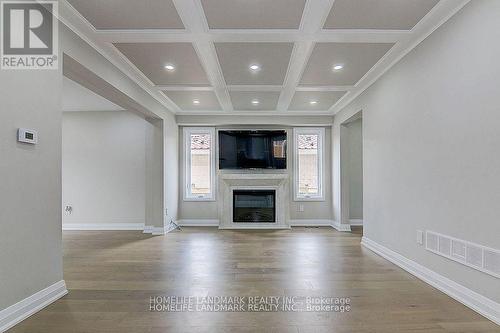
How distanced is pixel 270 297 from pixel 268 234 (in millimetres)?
3096

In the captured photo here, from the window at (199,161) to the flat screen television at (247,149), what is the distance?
12.6 inches

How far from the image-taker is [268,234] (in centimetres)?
566

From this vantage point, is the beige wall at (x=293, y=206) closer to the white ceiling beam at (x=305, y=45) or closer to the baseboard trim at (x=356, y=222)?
the baseboard trim at (x=356, y=222)

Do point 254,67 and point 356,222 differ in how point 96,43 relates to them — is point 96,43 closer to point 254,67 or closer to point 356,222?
point 254,67

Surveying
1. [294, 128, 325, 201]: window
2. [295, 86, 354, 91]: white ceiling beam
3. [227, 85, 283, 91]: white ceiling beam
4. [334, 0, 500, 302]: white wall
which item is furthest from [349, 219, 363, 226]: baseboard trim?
[227, 85, 283, 91]: white ceiling beam

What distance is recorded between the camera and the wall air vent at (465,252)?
2.17m

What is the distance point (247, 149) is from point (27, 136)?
4719 millimetres

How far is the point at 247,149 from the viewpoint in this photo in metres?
6.66

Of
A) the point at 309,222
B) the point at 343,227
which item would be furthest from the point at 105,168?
the point at 343,227

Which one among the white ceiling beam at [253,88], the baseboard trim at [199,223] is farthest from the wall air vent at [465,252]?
the baseboard trim at [199,223]

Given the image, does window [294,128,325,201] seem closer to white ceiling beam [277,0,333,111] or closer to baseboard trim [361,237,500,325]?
white ceiling beam [277,0,333,111]

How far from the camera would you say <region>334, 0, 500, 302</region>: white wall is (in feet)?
7.27

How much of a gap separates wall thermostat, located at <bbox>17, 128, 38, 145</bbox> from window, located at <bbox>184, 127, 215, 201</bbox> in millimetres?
4448

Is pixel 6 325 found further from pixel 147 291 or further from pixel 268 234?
pixel 268 234
